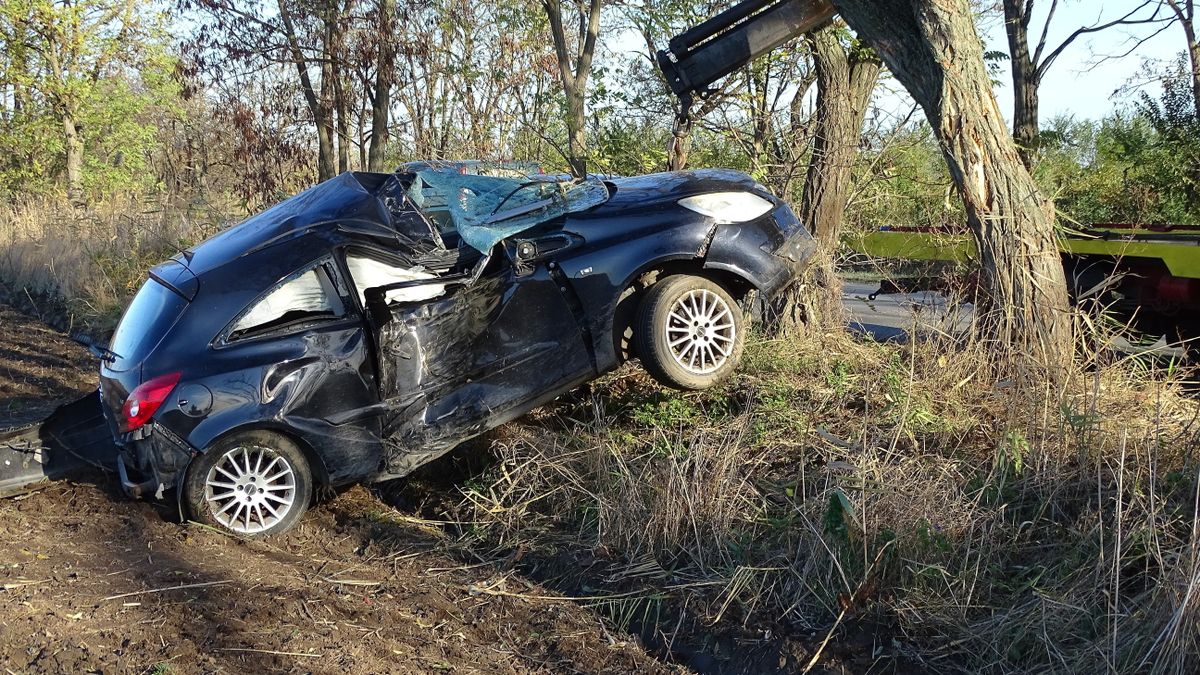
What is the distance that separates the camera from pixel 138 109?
28.7 meters

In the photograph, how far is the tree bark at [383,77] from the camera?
13.6 metres

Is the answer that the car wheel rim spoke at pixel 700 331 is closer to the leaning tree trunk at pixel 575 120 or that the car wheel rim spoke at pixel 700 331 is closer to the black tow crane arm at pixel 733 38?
the black tow crane arm at pixel 733 38

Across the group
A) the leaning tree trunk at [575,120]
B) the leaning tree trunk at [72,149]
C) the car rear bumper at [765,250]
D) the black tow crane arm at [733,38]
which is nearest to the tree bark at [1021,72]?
the leaning tree trunk at [575,120]

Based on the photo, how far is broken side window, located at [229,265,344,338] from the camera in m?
5.85

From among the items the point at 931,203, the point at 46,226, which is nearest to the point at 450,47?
the point at 46,226

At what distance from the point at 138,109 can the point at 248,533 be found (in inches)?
1039

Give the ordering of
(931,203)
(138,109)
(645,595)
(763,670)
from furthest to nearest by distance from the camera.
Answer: (138,109)
(931,203)
(645,595)
(763,670)

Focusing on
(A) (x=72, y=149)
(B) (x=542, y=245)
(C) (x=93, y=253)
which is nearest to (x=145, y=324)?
(B) (x=542, y=245)

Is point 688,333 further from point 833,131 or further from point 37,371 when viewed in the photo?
point 37,371

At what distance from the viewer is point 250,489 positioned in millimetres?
5934

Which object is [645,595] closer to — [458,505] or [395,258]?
[458,505]

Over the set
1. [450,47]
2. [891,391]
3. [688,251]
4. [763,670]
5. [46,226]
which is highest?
[450,47]

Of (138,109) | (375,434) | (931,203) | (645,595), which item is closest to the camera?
(645,595)

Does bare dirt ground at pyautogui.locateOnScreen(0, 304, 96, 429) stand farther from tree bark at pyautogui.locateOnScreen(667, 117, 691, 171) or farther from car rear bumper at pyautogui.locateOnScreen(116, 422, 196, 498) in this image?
tree bark at pyautogui.locateOnScreen(667, 117, 691, 171)
